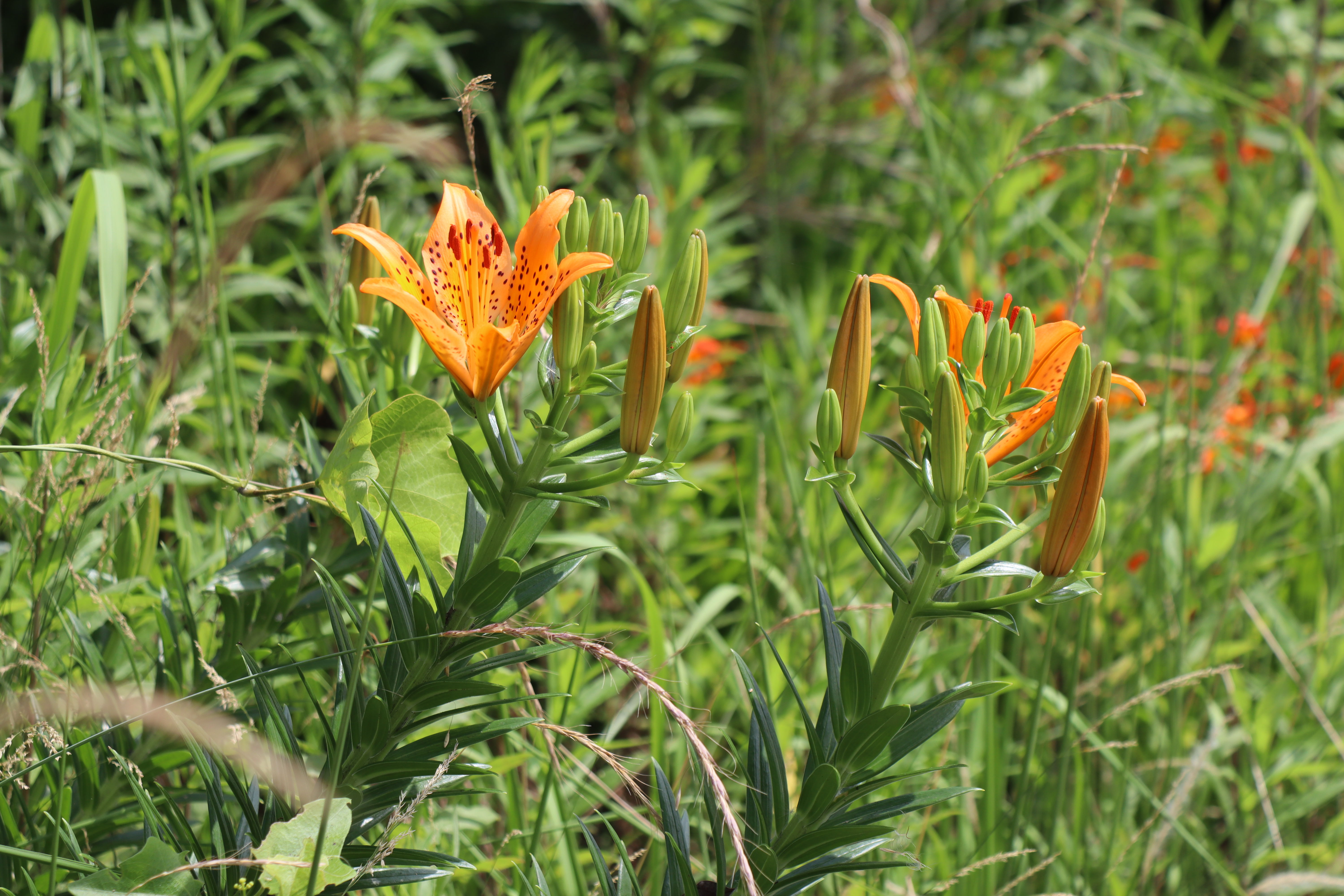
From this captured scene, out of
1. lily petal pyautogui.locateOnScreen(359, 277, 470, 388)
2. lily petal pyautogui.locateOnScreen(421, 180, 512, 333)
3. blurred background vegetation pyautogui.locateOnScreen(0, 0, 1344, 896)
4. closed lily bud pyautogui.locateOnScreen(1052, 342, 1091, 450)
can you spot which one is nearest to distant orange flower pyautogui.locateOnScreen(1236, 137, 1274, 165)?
blurred background vegetation pyautogui.locateOnScreen(0, 0, 1344, 896)

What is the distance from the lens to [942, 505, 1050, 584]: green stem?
78 cm

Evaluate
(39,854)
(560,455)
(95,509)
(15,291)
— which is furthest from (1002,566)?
(15,291)

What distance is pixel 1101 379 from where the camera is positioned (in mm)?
830

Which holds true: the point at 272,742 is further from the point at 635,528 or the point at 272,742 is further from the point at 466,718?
the point at 635,528

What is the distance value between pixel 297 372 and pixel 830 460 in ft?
4.88

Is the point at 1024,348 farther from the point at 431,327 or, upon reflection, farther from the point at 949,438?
the point at 431,327

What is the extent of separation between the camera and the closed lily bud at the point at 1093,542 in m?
0.78

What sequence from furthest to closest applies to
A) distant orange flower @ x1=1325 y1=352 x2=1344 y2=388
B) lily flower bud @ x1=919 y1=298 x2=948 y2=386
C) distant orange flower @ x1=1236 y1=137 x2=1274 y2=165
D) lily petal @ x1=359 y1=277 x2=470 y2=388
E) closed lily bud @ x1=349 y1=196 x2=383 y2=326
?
distant orange flower @ x1=1236 y1=137 x2=1274 y2=165 < distant orange flower @ x1=1325 y1=352 x2=1344 y2=388 < closed lily bud @ x1=349 y1=196 x2=383 y2=326 < lily flower bud @ x1=919 y1=298 x2=948 y2=386 < lily petal @ x1=359 y1=277 x2=470 y2=388

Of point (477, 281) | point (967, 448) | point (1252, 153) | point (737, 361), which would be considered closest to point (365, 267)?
point (477, 281)

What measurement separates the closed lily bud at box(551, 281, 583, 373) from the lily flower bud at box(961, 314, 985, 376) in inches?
12.6

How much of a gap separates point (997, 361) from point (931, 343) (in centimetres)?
6

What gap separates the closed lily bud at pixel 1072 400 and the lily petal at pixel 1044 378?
0.06m

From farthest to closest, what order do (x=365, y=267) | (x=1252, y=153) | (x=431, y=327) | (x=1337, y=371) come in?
(x=1252, y=153) → (x=1337, y=371) → (x=365, y=267) → (x=431, y=327)

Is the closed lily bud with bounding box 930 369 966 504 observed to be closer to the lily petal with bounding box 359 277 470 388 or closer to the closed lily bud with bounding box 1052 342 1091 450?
the closed lily bud with bounding box 1052 342 1091 450
